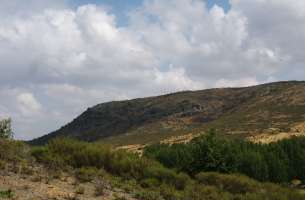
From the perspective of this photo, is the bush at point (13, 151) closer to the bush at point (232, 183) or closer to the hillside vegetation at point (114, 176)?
the hillside vegetation at point (114, 176)

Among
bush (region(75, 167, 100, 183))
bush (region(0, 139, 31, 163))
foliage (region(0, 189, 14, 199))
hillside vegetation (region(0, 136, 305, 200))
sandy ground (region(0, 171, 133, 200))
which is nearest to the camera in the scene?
foliage (region(0, 189, 14, 199))

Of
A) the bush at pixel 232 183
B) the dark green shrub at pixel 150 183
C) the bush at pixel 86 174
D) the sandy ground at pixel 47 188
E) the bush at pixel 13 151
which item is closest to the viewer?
the sandy ground at pixel 47 188

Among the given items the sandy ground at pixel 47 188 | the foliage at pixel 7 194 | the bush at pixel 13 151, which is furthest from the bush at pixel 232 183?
the foliage at pixel 7 194

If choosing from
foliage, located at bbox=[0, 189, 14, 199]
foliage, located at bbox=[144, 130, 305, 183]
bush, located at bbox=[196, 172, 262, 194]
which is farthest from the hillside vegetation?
foliage, located at bbox=[144, 130, 305, 183]

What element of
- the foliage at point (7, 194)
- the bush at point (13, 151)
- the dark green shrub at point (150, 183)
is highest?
the bush at point (13, 151)

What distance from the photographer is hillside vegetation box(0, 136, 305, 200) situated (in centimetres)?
2077

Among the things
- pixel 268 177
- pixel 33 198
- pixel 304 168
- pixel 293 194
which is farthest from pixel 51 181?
pixel 304 168

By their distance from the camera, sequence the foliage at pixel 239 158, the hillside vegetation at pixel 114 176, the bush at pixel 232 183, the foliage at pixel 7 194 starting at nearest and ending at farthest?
the foliage at pixel 7 194 < the hillside vegetation at pixel 114 176 < the bush at pixel 232 183 < the foliage at pixel 239 158

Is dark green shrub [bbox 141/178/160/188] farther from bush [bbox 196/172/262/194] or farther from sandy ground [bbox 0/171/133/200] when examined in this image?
bush [bbox 196/172/262/194]

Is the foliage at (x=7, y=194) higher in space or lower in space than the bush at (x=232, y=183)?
higher

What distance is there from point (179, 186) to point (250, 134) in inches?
4605

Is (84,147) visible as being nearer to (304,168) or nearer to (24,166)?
(24,166)

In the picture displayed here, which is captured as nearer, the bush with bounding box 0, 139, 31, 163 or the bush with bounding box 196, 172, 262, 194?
the bush with bounding box 0, 139, 31, 163

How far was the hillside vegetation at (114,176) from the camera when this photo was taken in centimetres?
2077
